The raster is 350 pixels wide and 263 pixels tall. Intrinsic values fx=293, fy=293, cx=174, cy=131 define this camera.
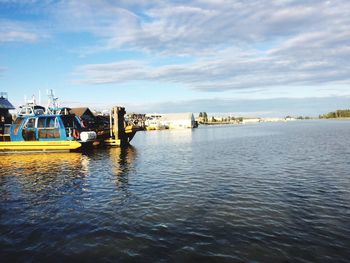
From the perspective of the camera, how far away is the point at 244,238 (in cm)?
877

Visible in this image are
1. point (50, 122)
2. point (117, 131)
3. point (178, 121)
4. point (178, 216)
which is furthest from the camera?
point (178, 121)

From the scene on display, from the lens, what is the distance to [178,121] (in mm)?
131875

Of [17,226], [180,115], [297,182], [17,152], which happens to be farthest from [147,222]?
[180,115]

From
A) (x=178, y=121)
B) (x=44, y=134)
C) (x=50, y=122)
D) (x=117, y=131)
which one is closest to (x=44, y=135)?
(x=44, y=134)

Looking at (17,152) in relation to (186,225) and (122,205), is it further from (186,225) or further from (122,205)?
(186,225)

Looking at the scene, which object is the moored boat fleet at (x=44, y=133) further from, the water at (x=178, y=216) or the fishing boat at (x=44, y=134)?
the water at (x=178, y=216)

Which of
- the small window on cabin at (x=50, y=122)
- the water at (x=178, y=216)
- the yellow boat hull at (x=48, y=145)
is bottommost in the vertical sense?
the water at (x=178, y=216)

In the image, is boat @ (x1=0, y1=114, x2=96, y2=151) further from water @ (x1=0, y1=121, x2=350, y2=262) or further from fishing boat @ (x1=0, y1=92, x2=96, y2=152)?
water @ (x1=0, y1=121, x2=350, y2=262)

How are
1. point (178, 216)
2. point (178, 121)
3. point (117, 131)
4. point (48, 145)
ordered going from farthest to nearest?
point (178, 121) < point (117, 131) < point (48, 145) < point (178, 216)

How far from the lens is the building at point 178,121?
129 metres

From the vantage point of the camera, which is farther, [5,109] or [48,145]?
[5,109]

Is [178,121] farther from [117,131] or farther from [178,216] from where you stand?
[178,216]

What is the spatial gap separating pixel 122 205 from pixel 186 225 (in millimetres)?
3524

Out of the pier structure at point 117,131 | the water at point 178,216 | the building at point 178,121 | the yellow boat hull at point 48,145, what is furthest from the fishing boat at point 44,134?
the building at point 178,121
